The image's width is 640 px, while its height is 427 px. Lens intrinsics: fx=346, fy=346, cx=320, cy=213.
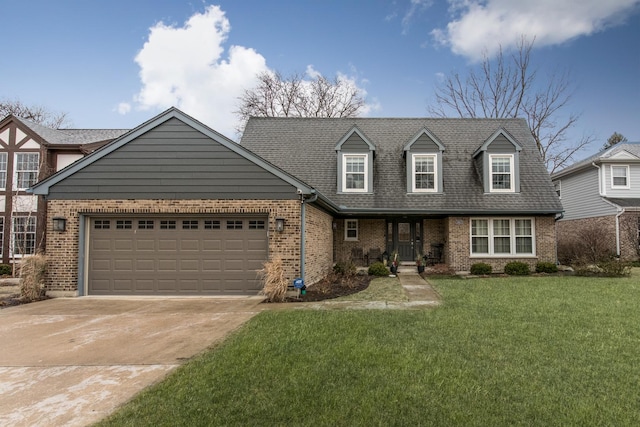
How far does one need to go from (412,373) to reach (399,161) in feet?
41.9

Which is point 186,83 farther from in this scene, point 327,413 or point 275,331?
point 327,413

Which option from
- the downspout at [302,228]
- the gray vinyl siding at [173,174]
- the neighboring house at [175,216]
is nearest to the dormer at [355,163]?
the neighboring house at [175,216]

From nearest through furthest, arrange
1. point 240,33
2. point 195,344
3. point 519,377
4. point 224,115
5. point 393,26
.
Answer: point 519,377
point 195,344
point 240,33
point 393,26
point 224,115

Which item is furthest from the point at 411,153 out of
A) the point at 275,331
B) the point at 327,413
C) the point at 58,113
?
the point at 58,113

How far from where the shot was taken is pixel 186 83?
18.0 m

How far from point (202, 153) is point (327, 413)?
837 centimetres

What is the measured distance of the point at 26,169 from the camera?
16297mm

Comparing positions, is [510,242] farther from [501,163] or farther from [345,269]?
[345,269]

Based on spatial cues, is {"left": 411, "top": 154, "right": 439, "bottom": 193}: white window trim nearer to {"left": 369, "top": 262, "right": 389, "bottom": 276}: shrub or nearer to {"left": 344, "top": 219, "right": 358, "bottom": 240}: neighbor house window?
{"left": 344, "top": 219, "right": 358, "bottom": 240}: neighbor house window

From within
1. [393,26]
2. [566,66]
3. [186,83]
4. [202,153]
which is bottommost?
[202,153]

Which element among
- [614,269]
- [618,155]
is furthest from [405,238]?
[618,155]

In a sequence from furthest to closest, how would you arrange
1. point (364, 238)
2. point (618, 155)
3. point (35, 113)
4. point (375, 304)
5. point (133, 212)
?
point (35, 113) → point (618, 155) → point (364, 238) → point (133, 212) → point (375, 304)

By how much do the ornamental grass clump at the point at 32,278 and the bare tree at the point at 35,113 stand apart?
26442 mm

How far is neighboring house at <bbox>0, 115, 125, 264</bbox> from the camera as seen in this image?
15.8 m
